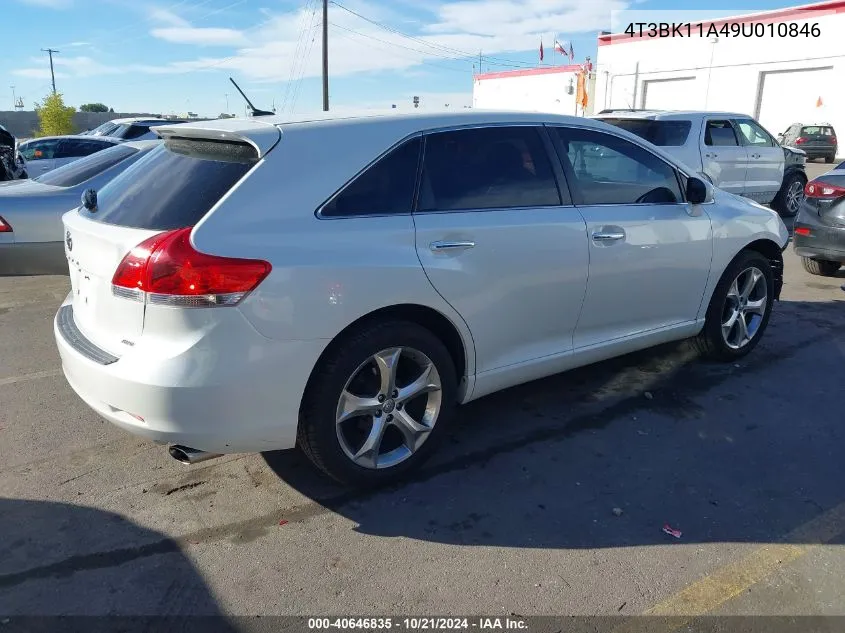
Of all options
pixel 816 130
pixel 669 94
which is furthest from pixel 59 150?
pixel 669 94

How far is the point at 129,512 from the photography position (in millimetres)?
3092

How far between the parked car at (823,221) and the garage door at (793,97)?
28319 millimetres

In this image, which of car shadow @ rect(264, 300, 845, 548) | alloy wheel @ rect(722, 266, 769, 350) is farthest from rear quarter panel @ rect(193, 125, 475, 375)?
alloy wheel @ rect(722, 266, 769, 350)

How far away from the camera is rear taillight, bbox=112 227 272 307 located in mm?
2629

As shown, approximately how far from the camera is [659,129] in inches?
389

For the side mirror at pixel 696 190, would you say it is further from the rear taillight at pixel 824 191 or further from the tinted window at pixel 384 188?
the rear taillight at pixel 824 191

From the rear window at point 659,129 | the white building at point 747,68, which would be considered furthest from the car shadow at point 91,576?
the white building at point 747,68

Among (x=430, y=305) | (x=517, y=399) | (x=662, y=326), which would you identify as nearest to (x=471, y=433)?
(x=517, y=399)

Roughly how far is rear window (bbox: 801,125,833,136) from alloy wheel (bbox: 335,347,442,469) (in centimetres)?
3113

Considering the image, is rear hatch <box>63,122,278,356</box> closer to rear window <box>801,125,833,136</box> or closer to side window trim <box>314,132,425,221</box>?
side window trim <box>314,132,425,221</box>

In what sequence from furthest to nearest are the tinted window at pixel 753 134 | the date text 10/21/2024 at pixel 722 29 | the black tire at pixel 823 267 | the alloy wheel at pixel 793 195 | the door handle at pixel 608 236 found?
the date text 10/21/2024 at pixel 722 29
the alloy wheel at pixel 793 195
the tinted window at pixel 753 134
the black tire at pixel 823 267
the door handle at pixel 608 236

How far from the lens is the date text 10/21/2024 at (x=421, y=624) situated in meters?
2.44

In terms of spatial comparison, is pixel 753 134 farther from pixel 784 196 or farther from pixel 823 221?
pixel 823 221

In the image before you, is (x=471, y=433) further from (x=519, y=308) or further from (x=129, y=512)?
(x=129, y=512)
